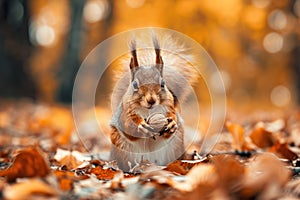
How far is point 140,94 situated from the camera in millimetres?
2174

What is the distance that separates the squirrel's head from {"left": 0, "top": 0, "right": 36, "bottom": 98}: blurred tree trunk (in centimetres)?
1045

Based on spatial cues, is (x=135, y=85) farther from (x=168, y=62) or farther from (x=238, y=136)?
(x=238, y=136)

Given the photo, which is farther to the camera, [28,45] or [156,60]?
[28,45]

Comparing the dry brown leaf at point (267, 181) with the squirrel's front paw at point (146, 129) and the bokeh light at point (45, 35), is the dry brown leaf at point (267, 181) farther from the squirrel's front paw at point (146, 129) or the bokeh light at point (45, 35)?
the bokeh light at point (45, 35)

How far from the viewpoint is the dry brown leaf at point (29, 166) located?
151 centimetres

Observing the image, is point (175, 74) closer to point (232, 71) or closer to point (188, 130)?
point (188, 130)

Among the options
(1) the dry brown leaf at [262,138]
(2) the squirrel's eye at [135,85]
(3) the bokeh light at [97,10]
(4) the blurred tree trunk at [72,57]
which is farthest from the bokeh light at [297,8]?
(2) the squirrel's eye at [135,85]

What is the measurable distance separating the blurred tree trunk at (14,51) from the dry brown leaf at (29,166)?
11.0 metres

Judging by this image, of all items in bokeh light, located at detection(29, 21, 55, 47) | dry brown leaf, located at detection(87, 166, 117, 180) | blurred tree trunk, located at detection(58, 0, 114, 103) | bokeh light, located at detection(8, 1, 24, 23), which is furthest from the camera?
bokeh light, located at detection(29, 21, 55, 47)

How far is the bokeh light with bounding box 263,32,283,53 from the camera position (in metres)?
15.5

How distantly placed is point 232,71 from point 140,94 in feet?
56.6

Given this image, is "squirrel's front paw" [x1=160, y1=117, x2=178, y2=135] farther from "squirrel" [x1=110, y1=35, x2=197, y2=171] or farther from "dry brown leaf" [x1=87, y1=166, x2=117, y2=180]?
"dry brown leaf" [x1=87, y1=166, x2=117, y2=180]

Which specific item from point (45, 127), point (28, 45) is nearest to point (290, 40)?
point (28, 45)

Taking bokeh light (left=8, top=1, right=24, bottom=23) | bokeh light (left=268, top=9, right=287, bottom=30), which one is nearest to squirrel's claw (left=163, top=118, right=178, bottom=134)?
bokeh light (left=8, top=1, right=24, bottom=23)
